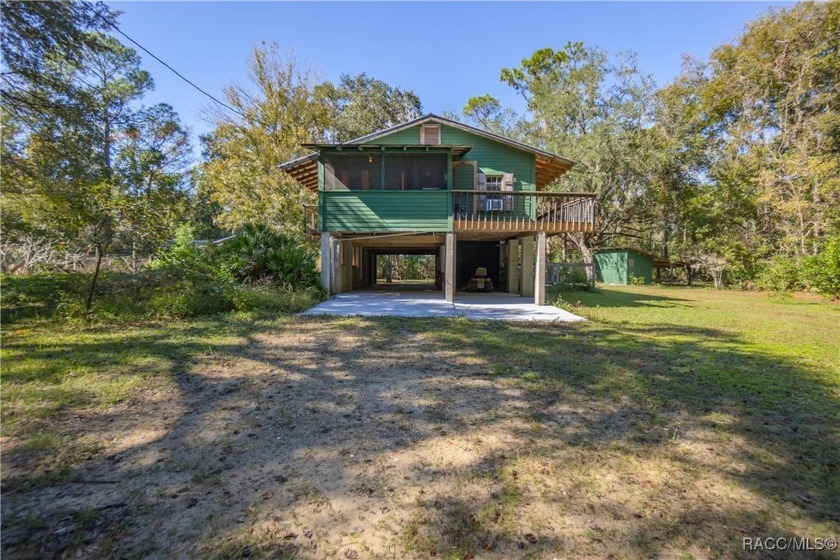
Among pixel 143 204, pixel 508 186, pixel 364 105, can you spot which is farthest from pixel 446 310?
pixel 364 105

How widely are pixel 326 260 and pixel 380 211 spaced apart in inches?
88.3

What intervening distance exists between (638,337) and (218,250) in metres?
10.0

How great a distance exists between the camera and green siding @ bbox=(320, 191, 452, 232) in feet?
35.4

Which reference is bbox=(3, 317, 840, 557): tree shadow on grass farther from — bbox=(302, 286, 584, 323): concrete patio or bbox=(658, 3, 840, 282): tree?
bbox=(658, 3, 840, 282): tree

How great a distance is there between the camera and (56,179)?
652 centimetres

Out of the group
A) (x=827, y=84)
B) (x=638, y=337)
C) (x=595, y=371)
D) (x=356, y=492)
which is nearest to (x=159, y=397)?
(x=356, y=492)

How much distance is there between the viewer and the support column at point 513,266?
46.7 feet

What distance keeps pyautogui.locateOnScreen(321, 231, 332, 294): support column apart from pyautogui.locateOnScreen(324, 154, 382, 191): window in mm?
1661

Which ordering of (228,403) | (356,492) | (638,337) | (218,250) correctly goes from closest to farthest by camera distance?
(356,492)
(228,403)
(638,337)
(218,250)

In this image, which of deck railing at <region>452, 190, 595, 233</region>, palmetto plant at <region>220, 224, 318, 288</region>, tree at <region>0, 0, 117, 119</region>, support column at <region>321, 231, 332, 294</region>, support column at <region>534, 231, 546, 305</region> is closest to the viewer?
tree at <region>0, 0, 117, 119</region>

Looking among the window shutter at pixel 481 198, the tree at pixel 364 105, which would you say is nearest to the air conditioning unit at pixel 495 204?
the window shutter at pixel 481 198

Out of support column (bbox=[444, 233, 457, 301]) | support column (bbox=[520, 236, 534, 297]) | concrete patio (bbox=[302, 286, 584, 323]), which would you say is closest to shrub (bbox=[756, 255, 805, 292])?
support column (bbox=[520, 236, 534, 297])

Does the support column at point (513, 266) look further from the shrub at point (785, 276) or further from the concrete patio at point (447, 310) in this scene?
the shrub at point (785, 276)

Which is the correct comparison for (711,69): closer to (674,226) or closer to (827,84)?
(827,84)
